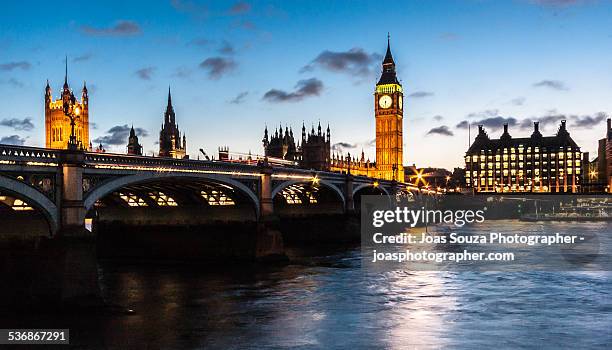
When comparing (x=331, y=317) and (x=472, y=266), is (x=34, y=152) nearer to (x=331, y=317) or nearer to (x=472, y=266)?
(x=331, y=317)

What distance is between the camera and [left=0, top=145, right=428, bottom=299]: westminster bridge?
28.5 metres

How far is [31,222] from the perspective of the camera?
30.9 metres

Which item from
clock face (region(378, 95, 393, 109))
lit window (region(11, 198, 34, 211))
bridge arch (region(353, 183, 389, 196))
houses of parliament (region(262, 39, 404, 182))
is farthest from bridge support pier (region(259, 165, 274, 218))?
clock face (region(378, 95, 393, 109))

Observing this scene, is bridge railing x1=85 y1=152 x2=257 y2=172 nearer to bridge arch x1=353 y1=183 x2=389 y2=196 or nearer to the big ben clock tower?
bridge arch x1=353 y1=183 x2=389 y2=196

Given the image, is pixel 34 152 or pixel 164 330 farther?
pixel 34 152

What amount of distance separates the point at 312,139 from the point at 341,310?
460 feet

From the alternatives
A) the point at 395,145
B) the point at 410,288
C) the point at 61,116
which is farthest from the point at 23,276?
the point at 395,145

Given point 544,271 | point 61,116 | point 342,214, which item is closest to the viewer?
point 544,271

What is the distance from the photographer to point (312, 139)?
17062 centimetres

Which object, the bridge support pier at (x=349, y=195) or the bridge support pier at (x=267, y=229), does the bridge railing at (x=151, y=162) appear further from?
the bridge support pier at (x=349, y=195)

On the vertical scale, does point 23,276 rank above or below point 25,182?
below

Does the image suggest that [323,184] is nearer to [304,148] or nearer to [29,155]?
[29,155]

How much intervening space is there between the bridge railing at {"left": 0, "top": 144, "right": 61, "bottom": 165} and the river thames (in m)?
6.17

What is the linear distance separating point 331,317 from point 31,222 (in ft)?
45.7
